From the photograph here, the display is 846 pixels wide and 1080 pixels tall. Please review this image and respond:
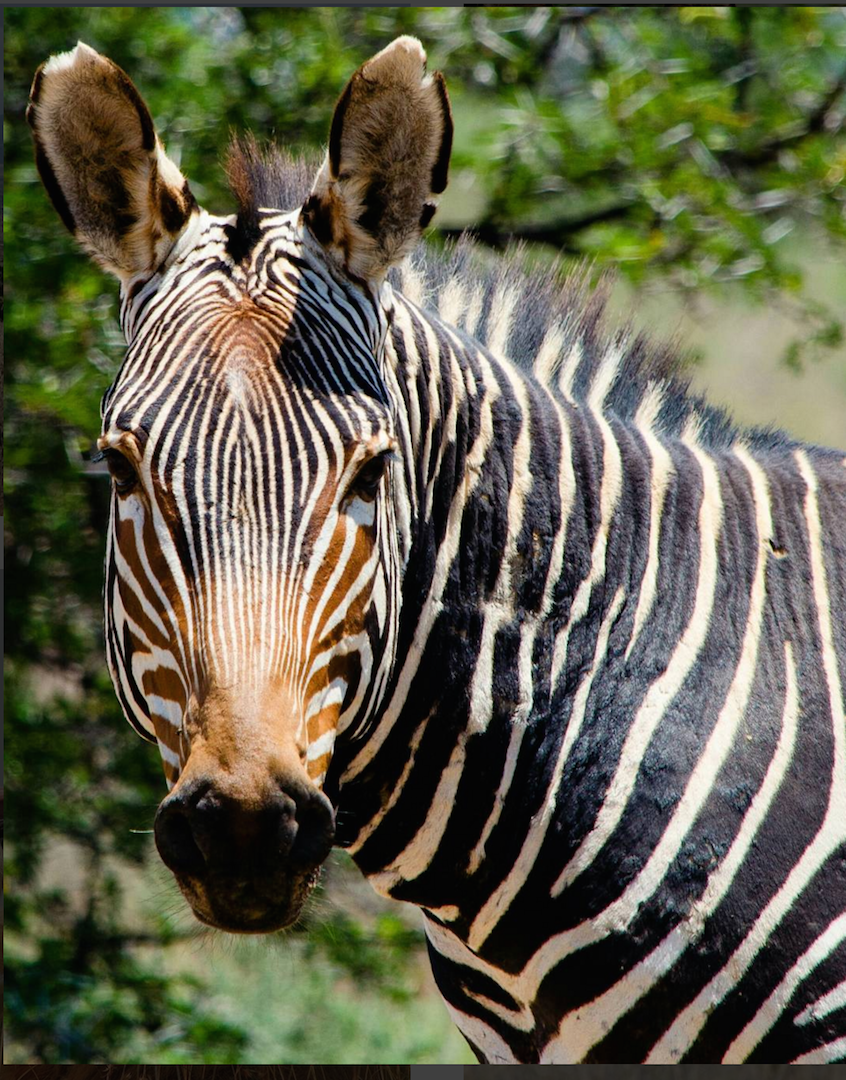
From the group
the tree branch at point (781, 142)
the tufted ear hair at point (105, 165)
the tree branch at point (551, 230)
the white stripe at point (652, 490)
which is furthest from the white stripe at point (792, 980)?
the tree branch at point (781, 142)

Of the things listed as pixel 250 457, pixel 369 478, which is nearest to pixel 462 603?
pixel 369 478

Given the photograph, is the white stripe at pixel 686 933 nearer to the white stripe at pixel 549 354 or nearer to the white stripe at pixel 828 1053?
the white stripe at pixel 828 1053

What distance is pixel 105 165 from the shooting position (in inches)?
87.0

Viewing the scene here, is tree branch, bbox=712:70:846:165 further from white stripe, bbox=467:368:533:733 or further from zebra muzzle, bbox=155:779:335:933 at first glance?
zebra muzzle, bbox=155:779:335:933

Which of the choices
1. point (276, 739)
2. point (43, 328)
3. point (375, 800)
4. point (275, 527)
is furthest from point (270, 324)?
point (43, 328)

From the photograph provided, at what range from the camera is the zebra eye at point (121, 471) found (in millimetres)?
1960

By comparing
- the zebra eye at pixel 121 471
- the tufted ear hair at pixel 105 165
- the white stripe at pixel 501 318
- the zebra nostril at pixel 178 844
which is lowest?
the zebra nostril at pixel 178 844

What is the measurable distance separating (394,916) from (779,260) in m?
3.98

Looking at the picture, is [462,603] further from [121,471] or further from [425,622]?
[121,471]

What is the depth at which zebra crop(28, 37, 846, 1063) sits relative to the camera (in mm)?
1910

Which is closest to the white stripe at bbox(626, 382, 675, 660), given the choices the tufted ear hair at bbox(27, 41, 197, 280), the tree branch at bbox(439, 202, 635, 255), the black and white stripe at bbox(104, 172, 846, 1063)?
the black and white stripe at bbox(104, 172, 846, 1063)

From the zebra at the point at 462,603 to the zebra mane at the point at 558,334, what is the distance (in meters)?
0.14

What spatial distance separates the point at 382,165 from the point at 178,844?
4.24 feet

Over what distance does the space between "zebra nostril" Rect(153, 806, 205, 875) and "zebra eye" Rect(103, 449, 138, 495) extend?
0.57 meters
